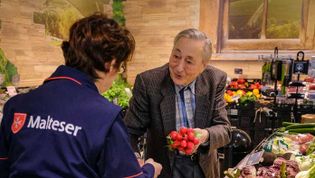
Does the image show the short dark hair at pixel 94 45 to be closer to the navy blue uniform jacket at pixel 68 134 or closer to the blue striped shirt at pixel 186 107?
the navy blue uniform jacket at pixel 68 134

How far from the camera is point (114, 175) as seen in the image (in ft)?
3.73

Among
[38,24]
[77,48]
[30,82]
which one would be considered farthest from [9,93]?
[77,48]

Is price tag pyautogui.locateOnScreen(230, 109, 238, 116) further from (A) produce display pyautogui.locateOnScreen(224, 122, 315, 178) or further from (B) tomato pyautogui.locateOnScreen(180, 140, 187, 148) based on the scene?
(B) tomato pyautogui.locateOnScreen(180, 140, 187, 148)

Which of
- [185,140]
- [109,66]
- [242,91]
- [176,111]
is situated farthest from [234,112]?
[109,66]

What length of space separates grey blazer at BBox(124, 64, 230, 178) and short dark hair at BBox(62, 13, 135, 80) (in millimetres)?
775

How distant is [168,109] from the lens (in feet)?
6.59

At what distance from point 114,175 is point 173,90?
3.24ft

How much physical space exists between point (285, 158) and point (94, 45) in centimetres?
155

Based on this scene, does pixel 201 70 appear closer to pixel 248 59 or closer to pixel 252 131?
pixel 252 131

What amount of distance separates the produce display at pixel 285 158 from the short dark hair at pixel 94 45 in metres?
1.02

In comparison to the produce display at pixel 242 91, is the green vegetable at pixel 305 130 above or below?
above

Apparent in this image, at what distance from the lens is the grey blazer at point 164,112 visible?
201 centimetres

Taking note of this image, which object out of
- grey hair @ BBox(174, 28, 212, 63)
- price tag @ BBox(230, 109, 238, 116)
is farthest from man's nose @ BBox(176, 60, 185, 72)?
price tag @ BBox(230, 109, 238, 116)

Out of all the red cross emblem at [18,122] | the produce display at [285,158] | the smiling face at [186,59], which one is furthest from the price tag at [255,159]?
the red cross emblem at [18,122]
